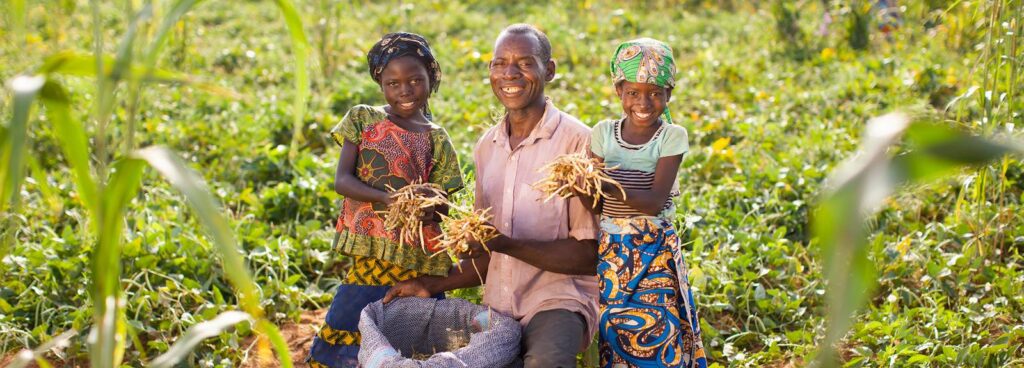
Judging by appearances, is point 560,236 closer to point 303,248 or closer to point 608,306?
point 608,306

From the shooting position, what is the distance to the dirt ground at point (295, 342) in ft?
11.2

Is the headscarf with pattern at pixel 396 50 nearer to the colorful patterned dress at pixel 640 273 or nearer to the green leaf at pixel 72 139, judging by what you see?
the colorful patterned dress at pixel 640 273

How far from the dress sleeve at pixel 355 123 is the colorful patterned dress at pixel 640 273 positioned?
759 mm

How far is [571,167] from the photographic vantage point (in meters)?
2.68

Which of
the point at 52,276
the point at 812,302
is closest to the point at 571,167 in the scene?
the point at 812,302

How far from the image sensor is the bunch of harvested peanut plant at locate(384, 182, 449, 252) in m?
2.79

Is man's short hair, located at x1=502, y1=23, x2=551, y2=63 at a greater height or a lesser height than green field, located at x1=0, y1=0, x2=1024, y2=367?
greater

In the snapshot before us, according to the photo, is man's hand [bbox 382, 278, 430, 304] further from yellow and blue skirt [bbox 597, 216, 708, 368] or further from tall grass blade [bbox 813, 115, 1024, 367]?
tall grass blade [bbox 813, 115, 1024, 367]

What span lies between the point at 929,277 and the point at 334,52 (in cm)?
509

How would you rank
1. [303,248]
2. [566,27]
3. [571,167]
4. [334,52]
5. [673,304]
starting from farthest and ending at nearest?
[566,27] < [334,52] < [303,248] < [673,304] < [571,167]

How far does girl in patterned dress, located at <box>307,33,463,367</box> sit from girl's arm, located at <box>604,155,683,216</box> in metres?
0.60

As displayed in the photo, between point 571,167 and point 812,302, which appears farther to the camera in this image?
point 812,302

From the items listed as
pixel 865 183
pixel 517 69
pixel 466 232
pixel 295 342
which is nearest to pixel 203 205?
pixel 865 183

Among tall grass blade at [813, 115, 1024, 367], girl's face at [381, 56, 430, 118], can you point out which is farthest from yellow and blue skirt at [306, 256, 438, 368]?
tall grass blade at [813, 115, 1024, 367]
